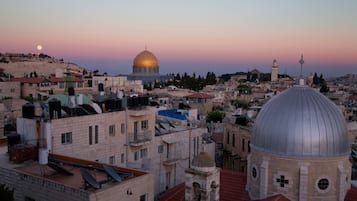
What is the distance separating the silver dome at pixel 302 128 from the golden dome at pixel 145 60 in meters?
84.8

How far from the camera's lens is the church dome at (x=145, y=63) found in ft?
335

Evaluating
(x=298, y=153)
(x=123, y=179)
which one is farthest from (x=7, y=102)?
(x=298, y=153)

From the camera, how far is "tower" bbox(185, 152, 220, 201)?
15.7 meters

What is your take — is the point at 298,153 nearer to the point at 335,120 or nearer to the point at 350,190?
the point at 335,120

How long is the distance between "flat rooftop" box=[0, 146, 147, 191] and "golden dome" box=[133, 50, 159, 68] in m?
84.5

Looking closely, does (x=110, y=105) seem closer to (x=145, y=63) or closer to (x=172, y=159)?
(x=172, y=159)

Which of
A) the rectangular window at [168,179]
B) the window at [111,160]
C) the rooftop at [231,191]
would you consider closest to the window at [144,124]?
the window at [111,160]

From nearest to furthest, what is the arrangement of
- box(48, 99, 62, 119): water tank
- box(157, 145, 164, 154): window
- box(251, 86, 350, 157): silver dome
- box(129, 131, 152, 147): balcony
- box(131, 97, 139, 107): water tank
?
1. box(251, 86, 350, 157): silver dome
2. box(48, 99, 62, 119): water tank
3. box(129, 131, 152, 147): balcony
4. box(131, 97, 139, 107): water tank
5. box(157, 145, 164, 154): window

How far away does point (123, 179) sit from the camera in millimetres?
15203

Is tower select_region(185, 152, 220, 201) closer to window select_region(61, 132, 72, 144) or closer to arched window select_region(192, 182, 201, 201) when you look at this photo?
arched window select_region(192, 182, 201, 201)

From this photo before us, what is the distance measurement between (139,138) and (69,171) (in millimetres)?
8161

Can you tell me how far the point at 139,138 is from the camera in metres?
24.3

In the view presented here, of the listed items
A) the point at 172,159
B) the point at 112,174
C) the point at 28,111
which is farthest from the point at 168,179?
the point at 112,174

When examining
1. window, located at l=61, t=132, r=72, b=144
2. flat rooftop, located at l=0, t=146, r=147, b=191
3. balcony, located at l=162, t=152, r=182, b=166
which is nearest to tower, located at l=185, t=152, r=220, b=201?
flat rooftop, located at l=0, t=146, r=147, b=191
